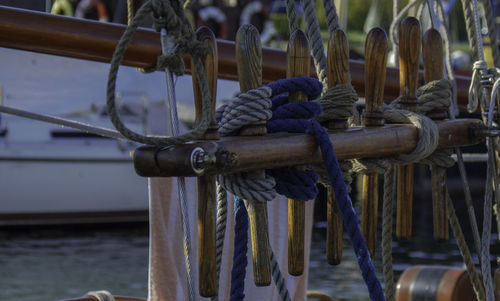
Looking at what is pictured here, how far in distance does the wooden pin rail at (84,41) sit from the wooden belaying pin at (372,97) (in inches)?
28.0

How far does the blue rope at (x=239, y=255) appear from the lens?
145 centimetres

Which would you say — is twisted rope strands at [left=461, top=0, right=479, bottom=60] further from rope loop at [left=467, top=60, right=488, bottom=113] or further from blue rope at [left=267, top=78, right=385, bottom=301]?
blue rope at [left=267, top=78, right=385, bottom=301]

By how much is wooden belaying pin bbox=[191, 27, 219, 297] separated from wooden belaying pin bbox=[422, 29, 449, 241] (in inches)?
25.2

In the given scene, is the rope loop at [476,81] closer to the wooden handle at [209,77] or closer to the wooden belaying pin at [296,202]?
the wooden belaying pin at [296,202]

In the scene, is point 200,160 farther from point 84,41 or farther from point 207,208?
point 84,41

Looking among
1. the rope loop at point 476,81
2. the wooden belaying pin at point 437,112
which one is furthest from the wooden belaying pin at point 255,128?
the rope loop at point 476,81

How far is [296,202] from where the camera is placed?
1490mm

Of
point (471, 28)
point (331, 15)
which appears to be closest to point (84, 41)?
point (331, 15)

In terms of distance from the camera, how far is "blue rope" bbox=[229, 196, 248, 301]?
1454 mm

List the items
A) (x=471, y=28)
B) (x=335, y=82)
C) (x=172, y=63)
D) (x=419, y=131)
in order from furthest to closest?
(x=471, y=28) < (x=419, y=131) < (x=335, y=82) < (x=172, y=63)

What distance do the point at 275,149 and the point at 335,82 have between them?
0.25 metres

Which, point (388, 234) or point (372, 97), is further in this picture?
point (388, 234)

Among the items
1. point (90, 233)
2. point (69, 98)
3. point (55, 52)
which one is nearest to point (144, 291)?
point (69, 98)

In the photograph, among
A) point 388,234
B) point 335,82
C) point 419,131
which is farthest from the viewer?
point 388,234
